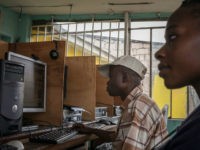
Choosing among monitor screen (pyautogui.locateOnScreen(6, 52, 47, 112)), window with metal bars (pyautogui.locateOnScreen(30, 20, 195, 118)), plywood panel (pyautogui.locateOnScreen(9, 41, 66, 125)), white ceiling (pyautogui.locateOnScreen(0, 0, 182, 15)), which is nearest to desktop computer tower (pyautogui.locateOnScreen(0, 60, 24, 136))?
monitor screen (pyautogui.locateOnScreen(6, 52, 47, 112))

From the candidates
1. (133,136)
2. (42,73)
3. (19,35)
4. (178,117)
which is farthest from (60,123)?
(19,35)

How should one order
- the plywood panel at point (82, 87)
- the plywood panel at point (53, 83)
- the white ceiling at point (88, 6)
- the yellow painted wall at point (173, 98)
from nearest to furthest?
the plywood panel at point (53, 83) < the plywood panel at point (82, 87) < the white ceiling at point (88, 6) < the yellow painted wall at point (173, 98)

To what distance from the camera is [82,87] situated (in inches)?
120

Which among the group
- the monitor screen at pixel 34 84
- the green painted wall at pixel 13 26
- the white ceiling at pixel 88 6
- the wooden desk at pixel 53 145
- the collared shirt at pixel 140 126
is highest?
the white ceiling at pixel 88 6

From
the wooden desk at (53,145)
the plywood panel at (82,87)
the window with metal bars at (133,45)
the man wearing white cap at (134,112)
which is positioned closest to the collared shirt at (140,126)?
the man wearing white cap at (134,112)

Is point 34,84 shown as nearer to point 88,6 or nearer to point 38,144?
point 38,144

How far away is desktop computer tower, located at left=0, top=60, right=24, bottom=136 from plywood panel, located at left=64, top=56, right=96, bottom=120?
1.29 meters

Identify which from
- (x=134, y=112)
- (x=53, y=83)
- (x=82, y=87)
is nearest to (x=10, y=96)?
(x=134, y=112)

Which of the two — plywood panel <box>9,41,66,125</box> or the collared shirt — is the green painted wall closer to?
plywood panel <box>9,41,66,125</box>

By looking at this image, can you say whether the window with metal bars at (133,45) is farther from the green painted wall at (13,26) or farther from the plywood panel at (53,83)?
the plywood panel at (53,83)

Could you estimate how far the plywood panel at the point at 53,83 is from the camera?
2416 millimetres

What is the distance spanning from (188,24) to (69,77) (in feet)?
8.02

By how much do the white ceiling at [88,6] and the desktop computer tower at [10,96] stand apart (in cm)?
261

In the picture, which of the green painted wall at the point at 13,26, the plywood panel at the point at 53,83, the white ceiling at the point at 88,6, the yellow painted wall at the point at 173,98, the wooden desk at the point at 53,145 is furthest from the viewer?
the green painted wall at the point at 13,26
